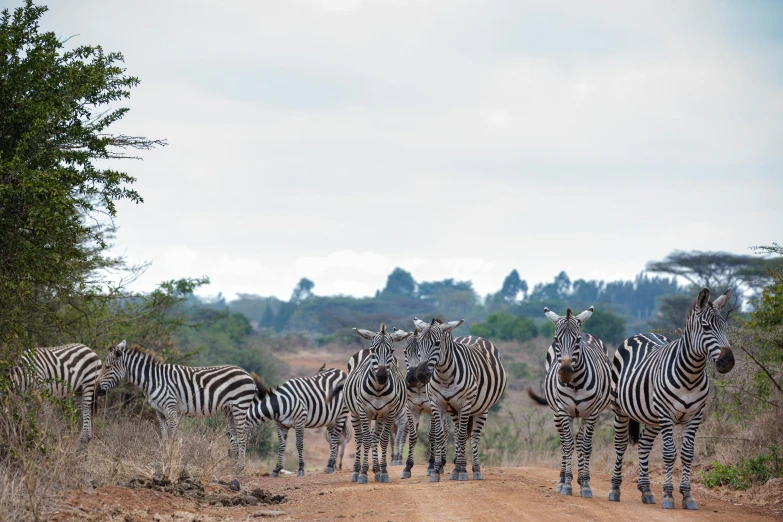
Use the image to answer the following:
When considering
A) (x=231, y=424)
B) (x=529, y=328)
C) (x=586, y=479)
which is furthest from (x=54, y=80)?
(x=529, y=328)

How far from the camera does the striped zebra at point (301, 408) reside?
15.6 meters

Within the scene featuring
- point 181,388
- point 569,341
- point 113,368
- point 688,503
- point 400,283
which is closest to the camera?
point 688,503

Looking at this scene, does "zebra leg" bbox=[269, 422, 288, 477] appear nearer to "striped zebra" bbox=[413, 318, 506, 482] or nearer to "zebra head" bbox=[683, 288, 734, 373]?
"striped zebra" bbox=[413, 318, 506, 482]

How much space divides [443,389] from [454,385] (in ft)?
0.56

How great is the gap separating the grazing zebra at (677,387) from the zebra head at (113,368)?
8896 mm

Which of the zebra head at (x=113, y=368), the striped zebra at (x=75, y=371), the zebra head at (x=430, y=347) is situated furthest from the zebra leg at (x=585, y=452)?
the zebra head at (x=113, y=368)

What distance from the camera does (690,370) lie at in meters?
9.29

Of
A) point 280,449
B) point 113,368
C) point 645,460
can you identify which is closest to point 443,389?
point 645,460

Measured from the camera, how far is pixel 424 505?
9.18 meters

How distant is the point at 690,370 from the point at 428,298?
86.6 m

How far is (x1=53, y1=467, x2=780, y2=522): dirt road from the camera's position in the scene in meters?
8.30

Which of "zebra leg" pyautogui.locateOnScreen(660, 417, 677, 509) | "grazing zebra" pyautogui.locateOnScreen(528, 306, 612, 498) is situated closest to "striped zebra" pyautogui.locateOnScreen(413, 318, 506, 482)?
"grazing zebra" pyautogui.locateOnScreen(528, 306, 612, 498)

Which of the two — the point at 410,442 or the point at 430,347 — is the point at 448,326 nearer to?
the point at 430,347

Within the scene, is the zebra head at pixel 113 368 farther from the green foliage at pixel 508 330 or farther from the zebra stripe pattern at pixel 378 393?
the green foliage at pixel 508 330
